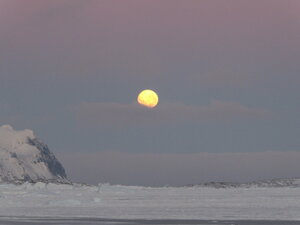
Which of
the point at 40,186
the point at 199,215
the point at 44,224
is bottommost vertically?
the point at 44,224

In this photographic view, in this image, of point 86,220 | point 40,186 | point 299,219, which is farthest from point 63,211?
point 40,186

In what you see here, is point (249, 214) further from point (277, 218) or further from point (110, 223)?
point (110, 223)

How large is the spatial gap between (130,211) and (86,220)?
33.5ft

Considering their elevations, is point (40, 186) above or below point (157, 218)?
above

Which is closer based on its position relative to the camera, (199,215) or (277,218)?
(277,218)

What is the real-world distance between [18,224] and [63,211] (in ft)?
45.2

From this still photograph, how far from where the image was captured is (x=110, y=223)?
50.1m

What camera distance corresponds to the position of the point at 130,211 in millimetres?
62562

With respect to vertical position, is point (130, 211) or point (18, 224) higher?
point (130, 211)

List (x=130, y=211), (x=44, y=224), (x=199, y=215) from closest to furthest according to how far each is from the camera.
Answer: (x=44, y=224) < (x=199, y=215) < (x=130, y=211)

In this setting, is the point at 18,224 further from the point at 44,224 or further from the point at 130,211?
the point at 130,211

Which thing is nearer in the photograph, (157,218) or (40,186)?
(157,218)

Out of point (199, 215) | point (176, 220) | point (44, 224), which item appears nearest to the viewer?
point (44, 224)

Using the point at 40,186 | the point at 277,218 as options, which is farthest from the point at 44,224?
the point at 40,186
